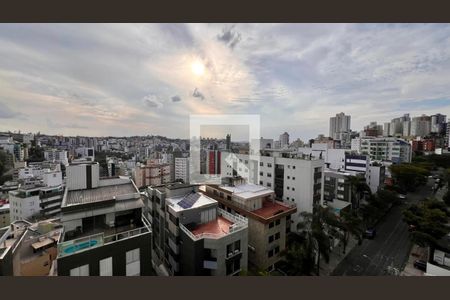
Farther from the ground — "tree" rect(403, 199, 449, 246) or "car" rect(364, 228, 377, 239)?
"tree" rect(403, 199, 449, 246)

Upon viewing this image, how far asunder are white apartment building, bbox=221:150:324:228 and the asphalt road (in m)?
2.32

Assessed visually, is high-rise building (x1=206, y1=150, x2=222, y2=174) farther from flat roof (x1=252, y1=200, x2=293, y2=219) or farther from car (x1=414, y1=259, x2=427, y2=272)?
car (x1=414, y1=259, x2=427, y2=272)

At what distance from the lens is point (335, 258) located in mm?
7270

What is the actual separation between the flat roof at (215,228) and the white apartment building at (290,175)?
14.9 feet

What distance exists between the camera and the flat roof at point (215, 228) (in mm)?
5135

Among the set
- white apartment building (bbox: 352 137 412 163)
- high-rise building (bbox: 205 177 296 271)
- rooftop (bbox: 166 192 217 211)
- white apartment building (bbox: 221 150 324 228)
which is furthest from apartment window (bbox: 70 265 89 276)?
white apartment building (bbox: 352 137 412 163)

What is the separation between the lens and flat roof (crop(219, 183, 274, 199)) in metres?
7.36

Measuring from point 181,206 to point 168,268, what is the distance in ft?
6.69

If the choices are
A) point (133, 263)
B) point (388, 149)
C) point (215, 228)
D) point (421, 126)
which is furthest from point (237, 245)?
point (421, 126)

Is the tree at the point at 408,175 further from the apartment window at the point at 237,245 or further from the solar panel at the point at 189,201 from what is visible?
the solar panel at the point at 189,201

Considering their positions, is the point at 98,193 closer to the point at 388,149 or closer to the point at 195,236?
the point at 195,236

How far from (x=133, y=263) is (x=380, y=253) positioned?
350 inches

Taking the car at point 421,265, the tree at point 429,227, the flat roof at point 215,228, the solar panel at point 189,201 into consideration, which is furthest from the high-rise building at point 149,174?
the car at point 421,265

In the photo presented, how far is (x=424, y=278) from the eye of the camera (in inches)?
69.2
